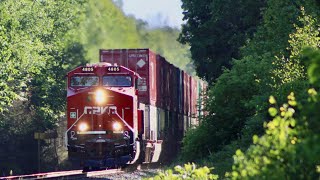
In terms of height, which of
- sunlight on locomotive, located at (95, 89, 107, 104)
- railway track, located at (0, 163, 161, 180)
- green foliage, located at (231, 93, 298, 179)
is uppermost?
sunlight on locomotive, located at (95, 89, 107, 104)

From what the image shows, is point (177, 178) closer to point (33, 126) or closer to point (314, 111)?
point (314, 111)

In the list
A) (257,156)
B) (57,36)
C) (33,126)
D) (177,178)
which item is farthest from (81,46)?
(257,156)

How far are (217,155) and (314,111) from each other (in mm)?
18789

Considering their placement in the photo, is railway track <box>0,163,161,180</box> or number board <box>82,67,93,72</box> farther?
number board <box>82,67,93,72</box>

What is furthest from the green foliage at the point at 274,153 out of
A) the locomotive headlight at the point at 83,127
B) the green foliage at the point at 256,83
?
the locomotive headlight at the point at 83,127

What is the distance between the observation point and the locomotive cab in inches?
1107

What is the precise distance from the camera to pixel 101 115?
28328 mm

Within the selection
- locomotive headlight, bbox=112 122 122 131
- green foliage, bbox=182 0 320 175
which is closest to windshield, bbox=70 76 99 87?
locomotive headlight, bbox=112 122 122 131

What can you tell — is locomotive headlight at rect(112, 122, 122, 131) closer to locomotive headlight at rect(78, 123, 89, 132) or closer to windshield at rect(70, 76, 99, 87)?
locomotive headlight at rect(78, 123, 89, 132)

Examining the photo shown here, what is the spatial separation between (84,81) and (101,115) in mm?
1375

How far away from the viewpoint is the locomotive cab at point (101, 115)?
2812 cm

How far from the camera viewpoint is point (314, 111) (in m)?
7.16

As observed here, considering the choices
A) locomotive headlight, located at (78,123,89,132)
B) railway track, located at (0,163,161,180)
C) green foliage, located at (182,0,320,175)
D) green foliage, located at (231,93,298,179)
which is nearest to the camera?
green foliage, located at (231,93,298,179)

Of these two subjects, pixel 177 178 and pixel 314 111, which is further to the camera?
pixel 177 178
